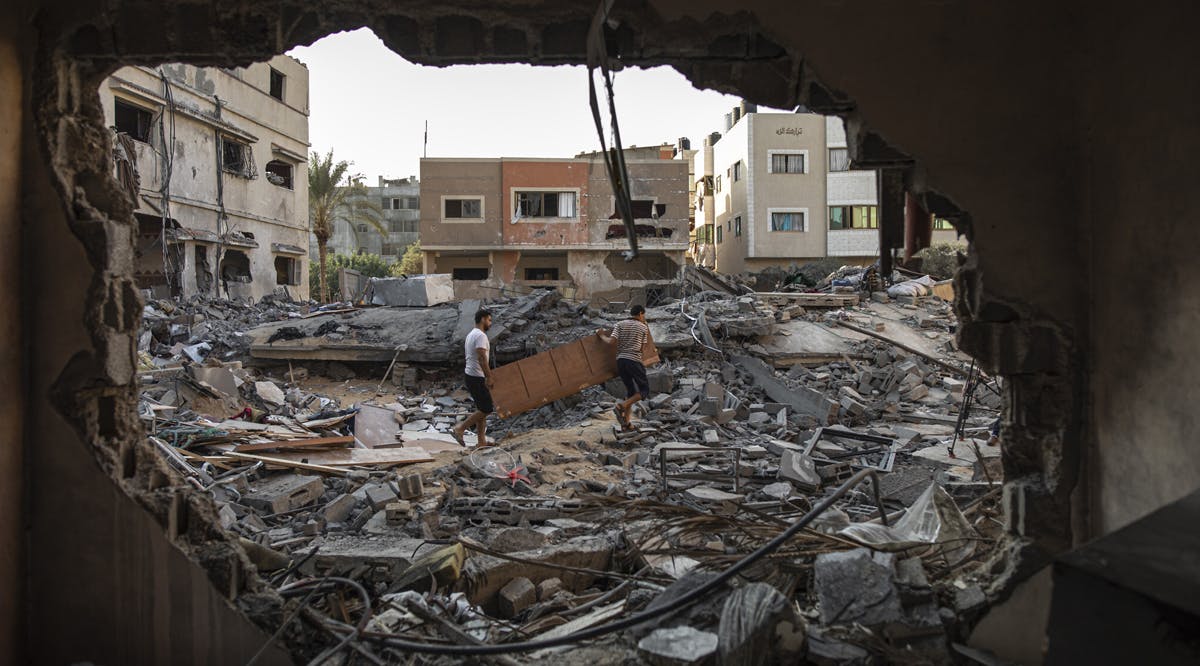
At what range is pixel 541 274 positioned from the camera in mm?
33906

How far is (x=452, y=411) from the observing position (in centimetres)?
1257

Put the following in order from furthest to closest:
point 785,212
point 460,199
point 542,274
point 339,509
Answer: point 785,212 → point 542,274 → point 460,199 → point 339,509

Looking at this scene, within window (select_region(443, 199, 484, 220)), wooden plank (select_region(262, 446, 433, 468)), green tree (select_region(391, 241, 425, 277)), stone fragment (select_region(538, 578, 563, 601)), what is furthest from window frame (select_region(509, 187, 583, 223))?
stone fragment (select_region(538, 578, 563, 601))

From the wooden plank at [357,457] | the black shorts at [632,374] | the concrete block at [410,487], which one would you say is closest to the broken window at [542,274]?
the black shorts at [632,374]

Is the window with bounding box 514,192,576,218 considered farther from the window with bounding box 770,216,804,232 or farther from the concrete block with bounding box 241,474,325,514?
the concrete block with bounding box 241,474,325,514

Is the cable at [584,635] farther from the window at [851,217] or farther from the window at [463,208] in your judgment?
the window at [851,217]

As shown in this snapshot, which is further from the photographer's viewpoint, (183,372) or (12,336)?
(183,372)

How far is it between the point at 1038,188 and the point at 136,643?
16.4 feet

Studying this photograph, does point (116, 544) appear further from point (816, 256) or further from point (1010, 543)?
point (816, 256)

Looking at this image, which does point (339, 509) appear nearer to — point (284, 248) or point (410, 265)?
point (284, 248)

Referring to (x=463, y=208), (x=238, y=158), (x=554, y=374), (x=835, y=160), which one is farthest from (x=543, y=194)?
(x=554, y=374)

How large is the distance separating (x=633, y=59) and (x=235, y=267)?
24.6m

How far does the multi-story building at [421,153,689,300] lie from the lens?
31.8 m

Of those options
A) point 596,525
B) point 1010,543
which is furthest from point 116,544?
point 1010,543
